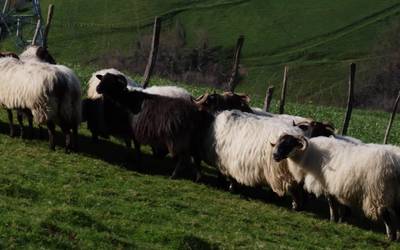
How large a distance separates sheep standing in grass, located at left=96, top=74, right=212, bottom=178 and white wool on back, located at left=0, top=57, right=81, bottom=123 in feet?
4.26

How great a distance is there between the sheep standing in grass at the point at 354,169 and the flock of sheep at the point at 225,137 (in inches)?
0.7

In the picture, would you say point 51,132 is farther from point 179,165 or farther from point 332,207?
point 332,207

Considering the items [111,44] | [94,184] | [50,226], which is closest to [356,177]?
[94,184]

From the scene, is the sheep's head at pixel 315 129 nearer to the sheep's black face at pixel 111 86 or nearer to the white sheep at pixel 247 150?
the white sheep at pixel 247 150

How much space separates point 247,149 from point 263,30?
7655 cm

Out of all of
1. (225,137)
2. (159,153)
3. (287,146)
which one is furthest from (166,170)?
(287,146)

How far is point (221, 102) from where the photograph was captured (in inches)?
608

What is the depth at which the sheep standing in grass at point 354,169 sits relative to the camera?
40.8 feet

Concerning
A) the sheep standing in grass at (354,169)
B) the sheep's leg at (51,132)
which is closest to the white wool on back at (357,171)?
the sheep standing in grass at (354,169)

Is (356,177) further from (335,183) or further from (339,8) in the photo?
(339,8)

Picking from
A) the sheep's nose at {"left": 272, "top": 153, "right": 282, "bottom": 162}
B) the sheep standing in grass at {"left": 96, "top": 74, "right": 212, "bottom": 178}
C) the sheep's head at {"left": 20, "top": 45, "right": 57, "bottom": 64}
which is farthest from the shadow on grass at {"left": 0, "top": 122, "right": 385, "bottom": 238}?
the sheep's head at {"left": 20, "top": 45, "right": 57, "bottom": 64}

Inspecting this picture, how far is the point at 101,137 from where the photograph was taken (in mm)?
17625

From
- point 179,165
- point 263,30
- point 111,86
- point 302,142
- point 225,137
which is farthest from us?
point 263,30

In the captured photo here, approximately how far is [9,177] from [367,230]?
6.51m
